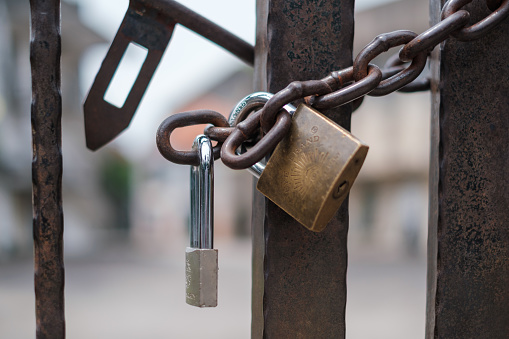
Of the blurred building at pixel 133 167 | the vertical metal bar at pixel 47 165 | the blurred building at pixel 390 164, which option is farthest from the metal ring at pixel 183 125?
the blurred building at pixel 133 167

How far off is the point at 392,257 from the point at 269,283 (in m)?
10.8

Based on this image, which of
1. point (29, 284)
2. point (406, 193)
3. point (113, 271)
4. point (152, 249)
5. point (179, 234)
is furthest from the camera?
point (179, 234)

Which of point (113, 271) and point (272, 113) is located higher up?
point (272, 113)

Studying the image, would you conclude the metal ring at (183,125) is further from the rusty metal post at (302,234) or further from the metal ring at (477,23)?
the metal ring at (477,23)

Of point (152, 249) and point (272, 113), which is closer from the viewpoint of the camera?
point (272, 113)

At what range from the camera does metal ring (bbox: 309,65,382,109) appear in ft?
1.24

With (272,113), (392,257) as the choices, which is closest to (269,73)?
(272,113)

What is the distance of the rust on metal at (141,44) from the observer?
1.58 ft

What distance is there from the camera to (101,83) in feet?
1.62

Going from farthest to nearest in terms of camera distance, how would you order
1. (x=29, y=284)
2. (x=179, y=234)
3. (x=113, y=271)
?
(x=179, y=234) < (x=113, y=271) < (x=29, y=284)

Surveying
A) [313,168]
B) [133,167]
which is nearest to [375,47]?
[313,168]

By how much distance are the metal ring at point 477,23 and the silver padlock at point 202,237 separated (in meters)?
0.24

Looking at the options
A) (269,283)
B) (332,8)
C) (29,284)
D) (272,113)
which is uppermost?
(332,8)

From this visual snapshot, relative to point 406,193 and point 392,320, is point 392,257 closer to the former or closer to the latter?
point 406,193
